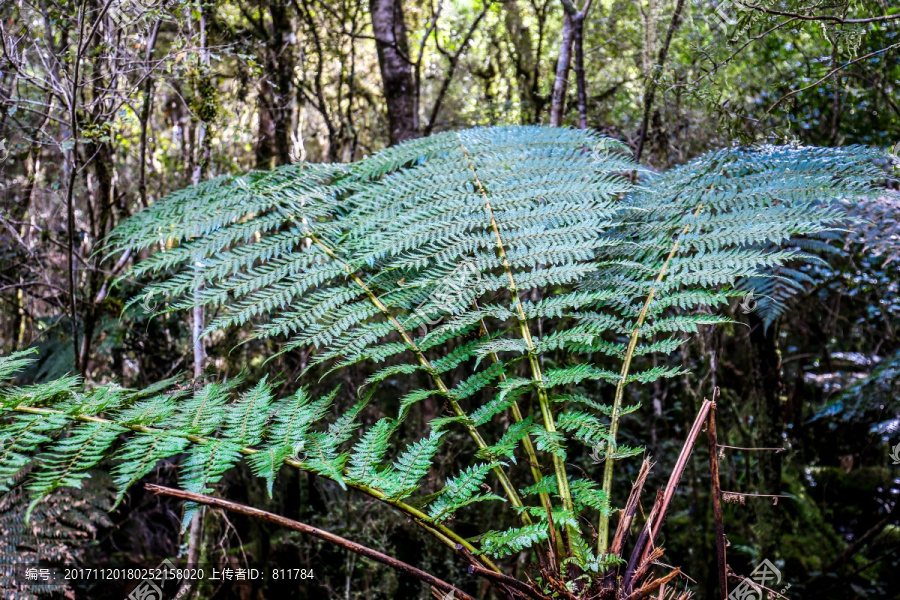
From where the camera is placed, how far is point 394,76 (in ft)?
9.09

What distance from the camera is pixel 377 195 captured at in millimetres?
1655

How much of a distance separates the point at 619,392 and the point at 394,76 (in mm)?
2027

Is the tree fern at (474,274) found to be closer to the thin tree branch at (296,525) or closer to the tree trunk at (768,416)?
the thin tree branch at (296,525)

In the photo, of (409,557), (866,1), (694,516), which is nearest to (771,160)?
(866,1)

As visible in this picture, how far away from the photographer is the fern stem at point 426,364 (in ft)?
3.98

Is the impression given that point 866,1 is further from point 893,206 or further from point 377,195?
point 377,195

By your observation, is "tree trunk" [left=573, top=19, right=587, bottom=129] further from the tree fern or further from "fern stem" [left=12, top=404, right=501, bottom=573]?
"fern stem" [left=12, top=404, right=501, bottom=573]

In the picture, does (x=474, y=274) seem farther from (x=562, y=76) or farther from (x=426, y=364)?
(x=562, y=76)

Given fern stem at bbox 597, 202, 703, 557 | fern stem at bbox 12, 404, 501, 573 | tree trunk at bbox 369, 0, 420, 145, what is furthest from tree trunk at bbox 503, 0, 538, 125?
fern stem at bbox 12, 404, 501, 573

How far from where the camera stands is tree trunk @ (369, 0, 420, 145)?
2.72 metres

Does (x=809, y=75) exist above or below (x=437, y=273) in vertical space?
above

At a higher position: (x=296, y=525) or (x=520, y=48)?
(x=520, y=48)

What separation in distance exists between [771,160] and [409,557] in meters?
2.05

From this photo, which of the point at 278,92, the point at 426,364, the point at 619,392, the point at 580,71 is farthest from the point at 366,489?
the point at 278,92
